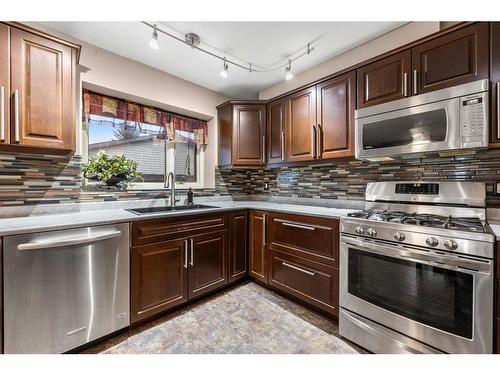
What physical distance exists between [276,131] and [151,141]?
1.54 m

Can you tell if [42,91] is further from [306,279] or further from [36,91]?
[306,279]

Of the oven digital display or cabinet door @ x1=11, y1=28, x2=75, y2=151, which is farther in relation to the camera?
the oven digital display

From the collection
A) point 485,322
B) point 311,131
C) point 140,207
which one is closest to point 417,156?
point 311,131

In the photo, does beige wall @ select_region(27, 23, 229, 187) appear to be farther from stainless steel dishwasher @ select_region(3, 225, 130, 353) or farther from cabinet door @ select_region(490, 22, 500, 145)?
cabinet door @ select_region(490, 22, 500, 145)

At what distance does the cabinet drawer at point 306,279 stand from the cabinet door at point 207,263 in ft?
1.73

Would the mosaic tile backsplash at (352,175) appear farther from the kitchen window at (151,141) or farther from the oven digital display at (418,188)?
the kitchen window at (151,141)

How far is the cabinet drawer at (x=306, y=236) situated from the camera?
72.5 inches

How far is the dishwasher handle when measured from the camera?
51.1 inches

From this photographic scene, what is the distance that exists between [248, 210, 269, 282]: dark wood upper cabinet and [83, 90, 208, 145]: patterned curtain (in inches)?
54.8

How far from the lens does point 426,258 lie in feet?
4.30

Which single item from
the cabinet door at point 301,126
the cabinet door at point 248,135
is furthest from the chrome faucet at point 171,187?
the cabinet door at point 301,126

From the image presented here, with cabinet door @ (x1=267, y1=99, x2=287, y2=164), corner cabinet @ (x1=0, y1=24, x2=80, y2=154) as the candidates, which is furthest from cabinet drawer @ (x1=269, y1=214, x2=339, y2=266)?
corner cabinet @ (x1=0, y1=24, x2=80, y2=154)
